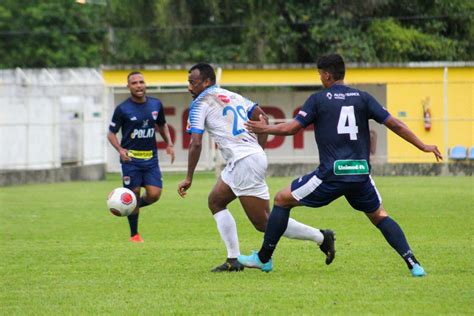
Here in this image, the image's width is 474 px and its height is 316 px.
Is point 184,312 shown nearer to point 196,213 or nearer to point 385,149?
point 196,213

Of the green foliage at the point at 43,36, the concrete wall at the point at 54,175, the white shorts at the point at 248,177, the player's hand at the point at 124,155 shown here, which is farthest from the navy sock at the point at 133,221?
the green foliage at the point at 43,36

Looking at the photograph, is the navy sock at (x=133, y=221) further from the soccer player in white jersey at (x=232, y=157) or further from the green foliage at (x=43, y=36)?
the green foliage at (x=43, y=36)

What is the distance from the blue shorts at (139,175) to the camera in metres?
15.5

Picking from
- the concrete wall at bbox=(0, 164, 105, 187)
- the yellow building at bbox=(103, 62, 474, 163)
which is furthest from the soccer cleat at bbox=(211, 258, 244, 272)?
the yellow building at bbox=(103, 62, 474, 163)

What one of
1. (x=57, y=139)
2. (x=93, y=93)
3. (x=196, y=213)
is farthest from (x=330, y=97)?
(x=93, y=93)

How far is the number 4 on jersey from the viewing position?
1034 cm

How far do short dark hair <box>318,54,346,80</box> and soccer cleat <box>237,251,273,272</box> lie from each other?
191 centimetres

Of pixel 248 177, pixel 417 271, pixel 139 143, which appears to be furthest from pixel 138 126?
pixel 417 271

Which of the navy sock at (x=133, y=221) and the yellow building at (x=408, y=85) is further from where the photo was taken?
the yellow building at (x=408, y=85)

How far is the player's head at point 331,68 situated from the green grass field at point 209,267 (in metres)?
1.79

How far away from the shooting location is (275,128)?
33.8 feet

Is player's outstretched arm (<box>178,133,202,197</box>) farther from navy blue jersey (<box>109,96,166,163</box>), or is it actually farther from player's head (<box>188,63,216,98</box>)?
navy blue jersey (<box>109,96,166,163</box>)

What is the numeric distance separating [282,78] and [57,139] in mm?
6920

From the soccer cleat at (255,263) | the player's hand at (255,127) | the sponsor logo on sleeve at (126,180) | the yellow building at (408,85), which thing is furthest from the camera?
the yellow building at (408,85)
